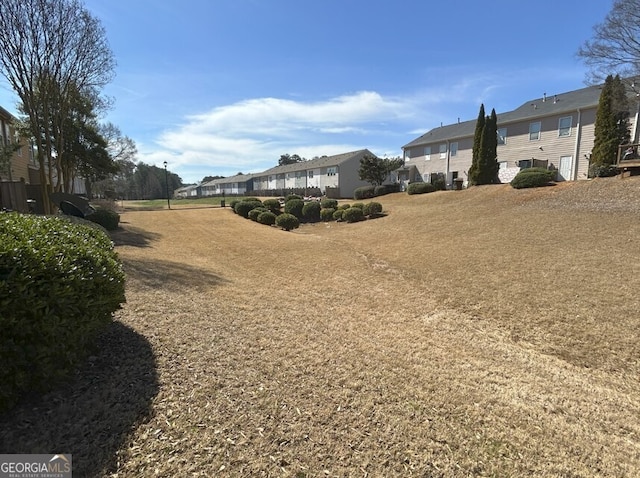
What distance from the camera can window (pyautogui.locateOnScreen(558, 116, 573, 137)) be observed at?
23200 mm

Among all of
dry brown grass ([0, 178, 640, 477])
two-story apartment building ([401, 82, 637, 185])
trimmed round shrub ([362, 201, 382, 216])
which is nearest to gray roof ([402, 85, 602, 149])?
two-story apartment building ([401, 82, 637, 185])

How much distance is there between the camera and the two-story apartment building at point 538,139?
2244 cm

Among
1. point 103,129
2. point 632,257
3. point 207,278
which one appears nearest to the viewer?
point 207,278

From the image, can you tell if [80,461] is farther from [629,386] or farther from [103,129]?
[103,129]

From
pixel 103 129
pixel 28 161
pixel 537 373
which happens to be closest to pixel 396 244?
pixel 537 373

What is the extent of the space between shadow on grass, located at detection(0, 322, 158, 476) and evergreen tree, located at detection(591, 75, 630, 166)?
76.2 ft

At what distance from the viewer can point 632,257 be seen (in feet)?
25.8

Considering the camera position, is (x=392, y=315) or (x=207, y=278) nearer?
(x=392, y=315)

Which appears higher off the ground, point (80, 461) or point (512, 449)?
point (80, 461)

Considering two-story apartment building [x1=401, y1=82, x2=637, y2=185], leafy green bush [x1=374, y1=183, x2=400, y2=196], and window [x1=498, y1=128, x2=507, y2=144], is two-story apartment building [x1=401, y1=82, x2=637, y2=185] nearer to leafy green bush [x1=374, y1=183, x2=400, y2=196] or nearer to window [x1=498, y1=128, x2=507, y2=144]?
window [x1=498, y1=128, x2=507, y2=144]

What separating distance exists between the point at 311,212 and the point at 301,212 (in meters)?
0.72

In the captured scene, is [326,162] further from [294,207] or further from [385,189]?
[294,207]

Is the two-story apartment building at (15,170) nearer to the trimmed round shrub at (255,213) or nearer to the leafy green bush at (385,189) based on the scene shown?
the trimmed round shrub at (255,213)

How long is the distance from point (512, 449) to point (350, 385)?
1400 mm
